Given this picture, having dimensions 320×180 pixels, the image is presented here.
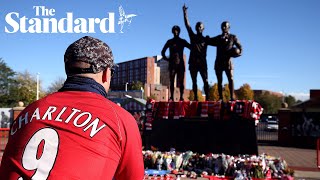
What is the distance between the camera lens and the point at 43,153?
1.61m

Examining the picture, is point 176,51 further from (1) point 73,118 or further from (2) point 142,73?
(2) point 142,73

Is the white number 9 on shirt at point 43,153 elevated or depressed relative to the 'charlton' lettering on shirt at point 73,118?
depressed

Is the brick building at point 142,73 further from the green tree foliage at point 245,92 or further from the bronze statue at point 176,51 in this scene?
the bronze statue at point 176,51

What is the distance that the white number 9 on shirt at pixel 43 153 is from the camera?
5.21ft

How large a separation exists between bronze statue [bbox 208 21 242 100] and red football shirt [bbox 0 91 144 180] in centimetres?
998

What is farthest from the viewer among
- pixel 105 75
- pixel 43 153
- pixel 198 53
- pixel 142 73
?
pixel 142 73

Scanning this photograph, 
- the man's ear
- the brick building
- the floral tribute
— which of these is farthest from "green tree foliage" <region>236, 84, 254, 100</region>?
the man's ear

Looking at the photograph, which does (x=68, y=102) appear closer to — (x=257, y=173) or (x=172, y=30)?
(x=257, y=173)

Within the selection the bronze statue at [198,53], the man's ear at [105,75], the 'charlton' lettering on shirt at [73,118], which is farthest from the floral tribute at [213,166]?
the 'charlton' lettering on shirt at [73,118]

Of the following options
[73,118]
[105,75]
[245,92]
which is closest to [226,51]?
[105,75]

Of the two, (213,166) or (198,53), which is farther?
(198,53)

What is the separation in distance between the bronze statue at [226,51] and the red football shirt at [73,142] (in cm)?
998

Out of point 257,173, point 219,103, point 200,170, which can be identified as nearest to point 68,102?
point 257,173

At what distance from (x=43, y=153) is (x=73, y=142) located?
13 centimetres
